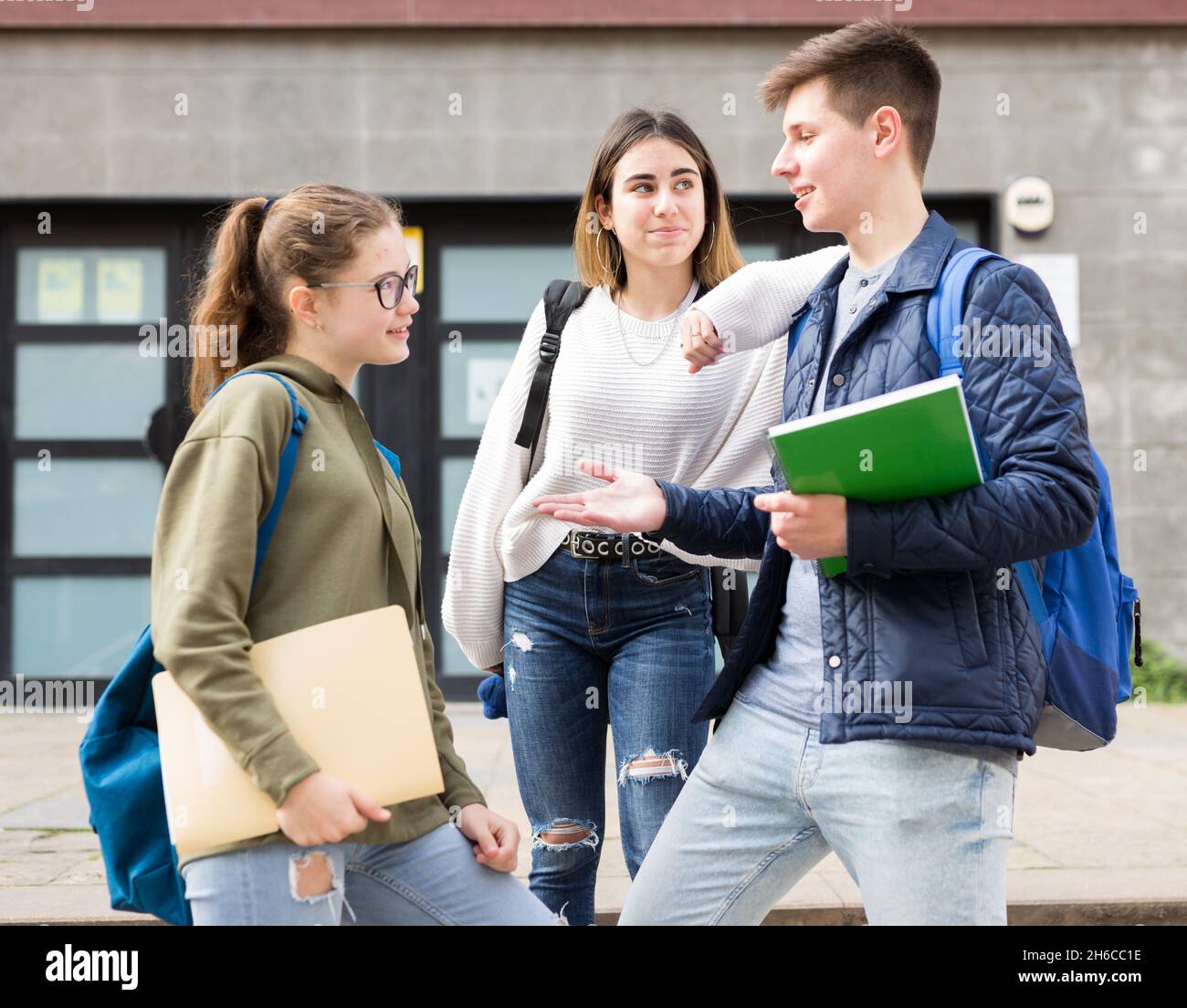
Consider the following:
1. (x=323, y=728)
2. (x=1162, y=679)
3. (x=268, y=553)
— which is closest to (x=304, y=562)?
(x=268, y=553)

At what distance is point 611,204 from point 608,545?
85cm

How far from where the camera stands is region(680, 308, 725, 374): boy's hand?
246cm

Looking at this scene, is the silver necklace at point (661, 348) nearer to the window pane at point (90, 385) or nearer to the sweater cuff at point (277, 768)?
the sweater cuff at point (277, 768)

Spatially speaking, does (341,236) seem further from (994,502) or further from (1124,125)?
(1124,125)

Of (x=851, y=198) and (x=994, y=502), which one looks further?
(x=851, y=198)

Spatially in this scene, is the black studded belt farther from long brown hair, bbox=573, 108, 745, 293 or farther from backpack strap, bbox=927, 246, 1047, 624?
backpack strap, bbox=927, 246, 1047, 624

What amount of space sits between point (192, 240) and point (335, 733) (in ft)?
24.8

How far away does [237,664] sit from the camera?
1838 millimetres

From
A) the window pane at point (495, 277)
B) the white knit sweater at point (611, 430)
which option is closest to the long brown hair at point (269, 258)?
the white knit sweater at point (611, 430)

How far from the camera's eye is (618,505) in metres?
2.25

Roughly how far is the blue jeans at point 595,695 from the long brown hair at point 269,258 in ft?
3.16
